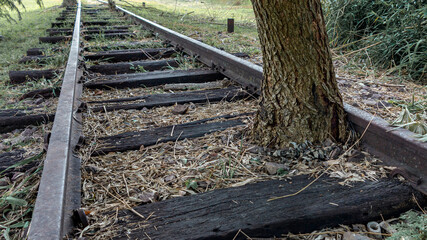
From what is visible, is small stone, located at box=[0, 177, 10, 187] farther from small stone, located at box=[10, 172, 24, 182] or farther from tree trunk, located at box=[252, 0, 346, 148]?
tree trunk, located at box=[252, 0, 346, 148]

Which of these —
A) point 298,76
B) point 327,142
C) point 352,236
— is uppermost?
point 298,76

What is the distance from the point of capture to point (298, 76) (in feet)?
6.13

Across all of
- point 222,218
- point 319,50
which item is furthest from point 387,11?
point 222,218

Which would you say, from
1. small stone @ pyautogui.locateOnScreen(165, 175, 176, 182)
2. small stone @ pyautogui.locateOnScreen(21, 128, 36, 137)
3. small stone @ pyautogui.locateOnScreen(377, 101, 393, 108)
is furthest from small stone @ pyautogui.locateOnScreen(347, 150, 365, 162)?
small stone @ pyautogui.locateOnScreen(21, 128, 36, 137)

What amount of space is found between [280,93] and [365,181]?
24.4 inches

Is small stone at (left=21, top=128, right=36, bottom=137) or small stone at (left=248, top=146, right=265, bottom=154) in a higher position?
small stone at (left=248, top=146, right=265, bottom=154)

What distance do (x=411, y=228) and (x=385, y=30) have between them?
9.00 ft

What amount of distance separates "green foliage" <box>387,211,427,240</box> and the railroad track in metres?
0.09

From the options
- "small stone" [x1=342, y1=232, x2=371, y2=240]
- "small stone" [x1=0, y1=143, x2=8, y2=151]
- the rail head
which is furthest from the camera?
the rail head

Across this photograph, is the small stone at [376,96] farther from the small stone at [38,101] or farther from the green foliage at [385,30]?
the small stone at [38,101]

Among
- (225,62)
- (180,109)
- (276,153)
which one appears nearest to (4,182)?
(180,109)

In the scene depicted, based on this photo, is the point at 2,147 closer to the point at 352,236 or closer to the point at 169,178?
the point at 169,178

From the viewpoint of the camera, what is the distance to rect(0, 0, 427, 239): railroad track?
1.33 metres

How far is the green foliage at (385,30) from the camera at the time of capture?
3178mm
